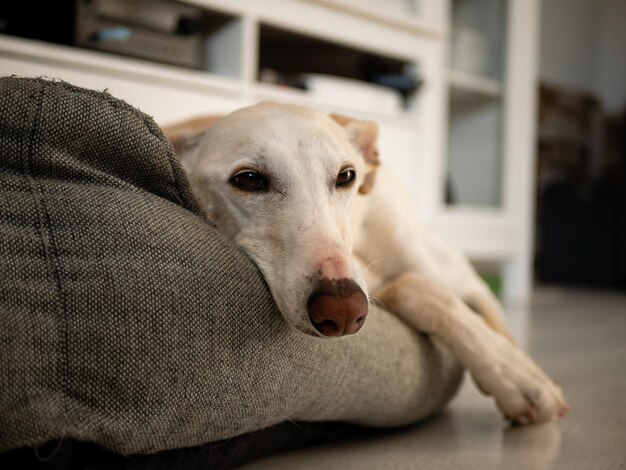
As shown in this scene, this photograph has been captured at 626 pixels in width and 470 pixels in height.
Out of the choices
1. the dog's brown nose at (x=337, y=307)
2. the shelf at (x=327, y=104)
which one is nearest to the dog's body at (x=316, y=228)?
the dog's brown nose at (x=337, y=307)

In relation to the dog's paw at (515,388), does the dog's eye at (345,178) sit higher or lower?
higher

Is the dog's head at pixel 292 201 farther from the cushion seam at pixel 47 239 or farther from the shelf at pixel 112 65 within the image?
the shelf at pixel 112 65

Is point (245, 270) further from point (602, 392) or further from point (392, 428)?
point (602, 392)

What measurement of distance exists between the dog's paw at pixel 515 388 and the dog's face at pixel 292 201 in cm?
33

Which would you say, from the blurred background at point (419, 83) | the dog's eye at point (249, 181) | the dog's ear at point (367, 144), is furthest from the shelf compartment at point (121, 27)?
A: the dog's eye at point (249, 181)

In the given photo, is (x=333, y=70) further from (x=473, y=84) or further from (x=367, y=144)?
(x=367, y=144)

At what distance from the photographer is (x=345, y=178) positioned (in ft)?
3.52

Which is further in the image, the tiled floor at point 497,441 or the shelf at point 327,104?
the shelf at point 327,104

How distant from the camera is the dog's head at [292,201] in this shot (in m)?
0.78

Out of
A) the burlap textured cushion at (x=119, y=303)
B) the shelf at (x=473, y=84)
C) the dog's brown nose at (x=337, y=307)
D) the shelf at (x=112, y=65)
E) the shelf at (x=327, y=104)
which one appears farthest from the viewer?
the shelf at (x=473, y=84)

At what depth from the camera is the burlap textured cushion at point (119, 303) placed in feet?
2.10

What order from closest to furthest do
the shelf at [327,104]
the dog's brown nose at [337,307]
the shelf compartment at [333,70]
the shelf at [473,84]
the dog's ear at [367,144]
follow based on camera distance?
the dog's brown nose at [337,307]
the dog's ear at [367,144]
the shelf at [327,104]
the shelf compartment at [333,70]
the shelf at [473,84]

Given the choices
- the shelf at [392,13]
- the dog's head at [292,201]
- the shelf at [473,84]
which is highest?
the shelf at [392,13]

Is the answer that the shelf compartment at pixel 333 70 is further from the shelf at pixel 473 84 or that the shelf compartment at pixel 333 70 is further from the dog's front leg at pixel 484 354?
the dog's front leg at pixel 484 354
